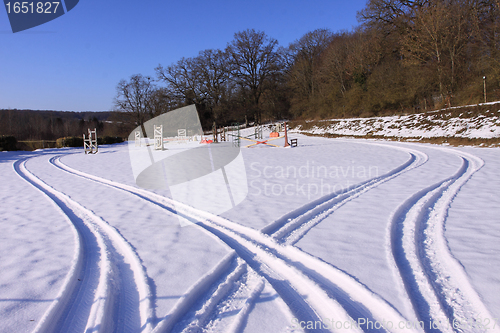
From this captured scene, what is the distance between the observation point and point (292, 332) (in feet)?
7.33

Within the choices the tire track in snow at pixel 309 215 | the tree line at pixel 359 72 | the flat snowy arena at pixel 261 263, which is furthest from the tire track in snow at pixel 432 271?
the tree line at pixel 359 72

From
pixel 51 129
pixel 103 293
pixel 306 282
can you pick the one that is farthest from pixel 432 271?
pixel 51 129

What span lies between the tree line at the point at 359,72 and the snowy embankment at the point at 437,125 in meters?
2.35

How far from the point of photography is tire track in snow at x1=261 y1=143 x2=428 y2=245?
13.9 feet

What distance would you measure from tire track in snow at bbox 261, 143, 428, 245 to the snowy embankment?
1167 cm

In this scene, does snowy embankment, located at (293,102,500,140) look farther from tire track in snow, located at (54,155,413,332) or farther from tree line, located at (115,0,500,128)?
tire track in snow, located at (54,155,413,332)

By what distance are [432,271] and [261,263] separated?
1.91 metres

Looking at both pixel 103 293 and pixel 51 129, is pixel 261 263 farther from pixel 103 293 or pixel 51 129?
pixel 51 129

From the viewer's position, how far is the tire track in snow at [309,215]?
4.23 m

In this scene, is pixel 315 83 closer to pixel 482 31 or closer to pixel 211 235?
pixel 482 31

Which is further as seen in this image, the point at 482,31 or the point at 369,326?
the point at 482,31

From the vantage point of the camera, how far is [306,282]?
2920 millimetres

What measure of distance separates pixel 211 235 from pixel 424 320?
2.83 m

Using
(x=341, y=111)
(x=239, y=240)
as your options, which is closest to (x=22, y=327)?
(x=239, y=240)
